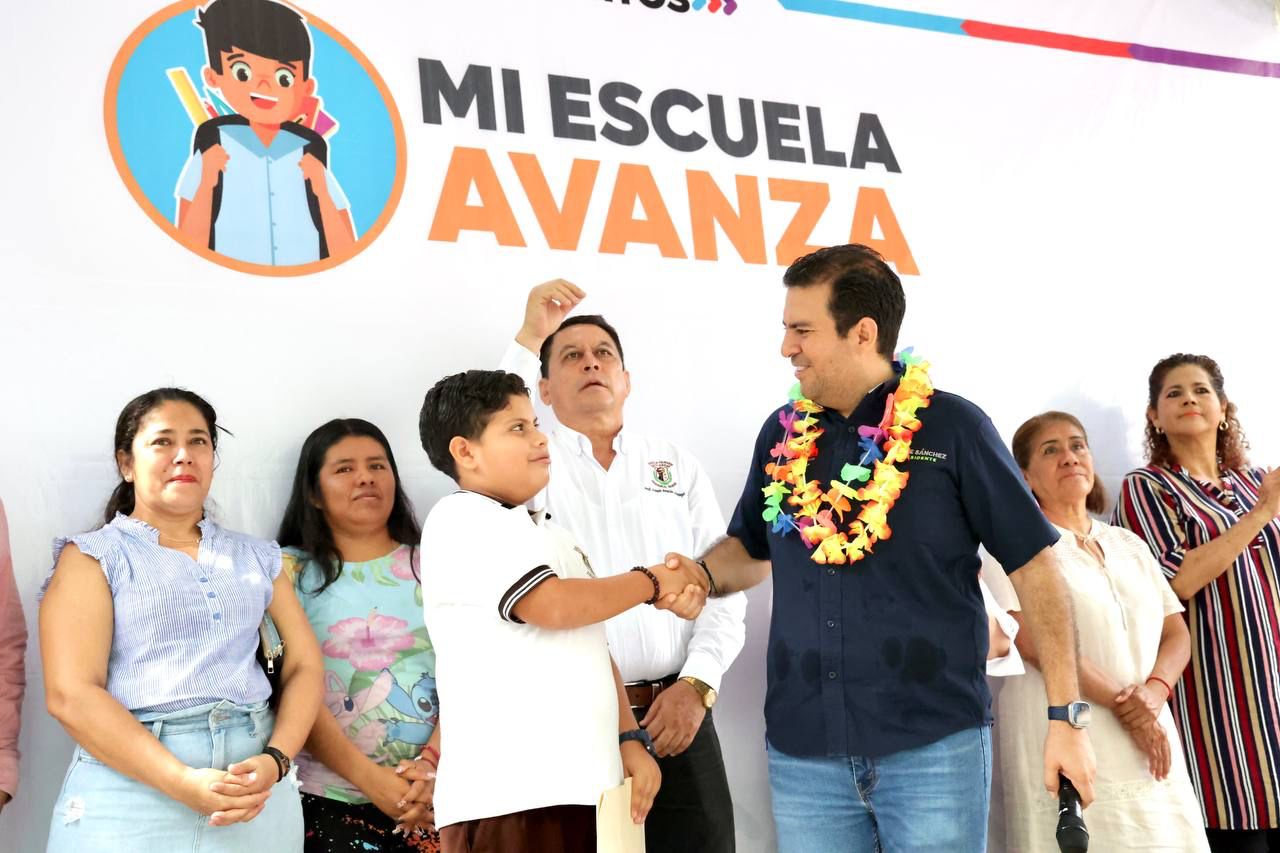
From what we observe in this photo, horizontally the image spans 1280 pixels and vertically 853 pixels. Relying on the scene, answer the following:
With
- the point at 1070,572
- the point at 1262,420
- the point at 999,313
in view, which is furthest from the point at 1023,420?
the point at 1262,420

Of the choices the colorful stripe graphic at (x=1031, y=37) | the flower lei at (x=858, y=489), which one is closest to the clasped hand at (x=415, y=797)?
the flower lei at (x=858, y=489)

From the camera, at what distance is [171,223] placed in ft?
10.5

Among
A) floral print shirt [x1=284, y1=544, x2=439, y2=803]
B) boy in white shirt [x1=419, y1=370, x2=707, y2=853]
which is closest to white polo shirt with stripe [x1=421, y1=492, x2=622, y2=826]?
boy in white shirt [x1=419, y1=370, x2=707, y2=853]

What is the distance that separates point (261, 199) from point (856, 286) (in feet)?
5.29

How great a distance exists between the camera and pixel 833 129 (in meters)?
4.05

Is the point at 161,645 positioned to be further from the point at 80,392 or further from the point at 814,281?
the point at 814,281

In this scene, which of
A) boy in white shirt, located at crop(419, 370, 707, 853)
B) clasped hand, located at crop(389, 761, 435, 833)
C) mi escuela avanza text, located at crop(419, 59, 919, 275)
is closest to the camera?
boy in white shirt, located at crop(419, 370, 707, 853)

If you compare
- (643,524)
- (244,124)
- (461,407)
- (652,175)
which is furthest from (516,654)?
(652,175)

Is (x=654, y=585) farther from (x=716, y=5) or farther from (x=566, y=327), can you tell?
(x=716, y=5)

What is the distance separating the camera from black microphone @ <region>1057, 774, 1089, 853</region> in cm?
213

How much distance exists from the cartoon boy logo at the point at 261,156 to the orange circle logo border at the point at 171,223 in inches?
0.8

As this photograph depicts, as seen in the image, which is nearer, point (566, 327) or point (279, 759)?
point (279, 759)

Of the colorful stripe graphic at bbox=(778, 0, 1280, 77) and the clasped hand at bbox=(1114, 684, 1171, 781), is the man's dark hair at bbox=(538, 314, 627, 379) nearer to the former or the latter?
the colorful stripe graphic at bbox=(778, 0, 1280, 77)

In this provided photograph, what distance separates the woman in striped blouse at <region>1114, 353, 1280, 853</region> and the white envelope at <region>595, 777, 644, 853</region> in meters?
2.26
